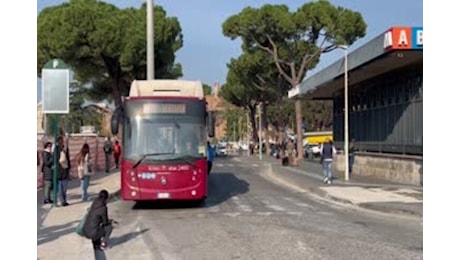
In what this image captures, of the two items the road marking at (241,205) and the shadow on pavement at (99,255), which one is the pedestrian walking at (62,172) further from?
the shadow on pavement at (99,255)

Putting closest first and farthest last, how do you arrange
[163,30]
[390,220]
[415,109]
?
[390,220], [415,109], [163,30]

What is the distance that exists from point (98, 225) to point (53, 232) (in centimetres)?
321

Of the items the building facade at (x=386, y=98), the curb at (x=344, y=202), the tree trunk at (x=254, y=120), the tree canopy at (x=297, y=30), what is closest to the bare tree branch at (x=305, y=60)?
the tree canopy at (x=297, y=30)

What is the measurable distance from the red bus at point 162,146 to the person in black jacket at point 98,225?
6.75m

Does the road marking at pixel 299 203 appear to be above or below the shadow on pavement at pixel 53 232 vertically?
below

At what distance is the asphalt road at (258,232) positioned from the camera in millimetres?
10133

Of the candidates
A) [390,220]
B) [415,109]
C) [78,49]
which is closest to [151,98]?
[390,220]

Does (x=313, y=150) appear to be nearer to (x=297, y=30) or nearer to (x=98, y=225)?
(x=297, y=30)

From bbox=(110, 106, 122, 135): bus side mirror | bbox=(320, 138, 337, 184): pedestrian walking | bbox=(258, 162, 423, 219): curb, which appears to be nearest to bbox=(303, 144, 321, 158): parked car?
bbox=(258, 162, 423, 219): curb

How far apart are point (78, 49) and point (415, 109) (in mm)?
23298

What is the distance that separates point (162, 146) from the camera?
655 inches

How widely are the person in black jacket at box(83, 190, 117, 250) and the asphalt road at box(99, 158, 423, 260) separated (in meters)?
0.67
